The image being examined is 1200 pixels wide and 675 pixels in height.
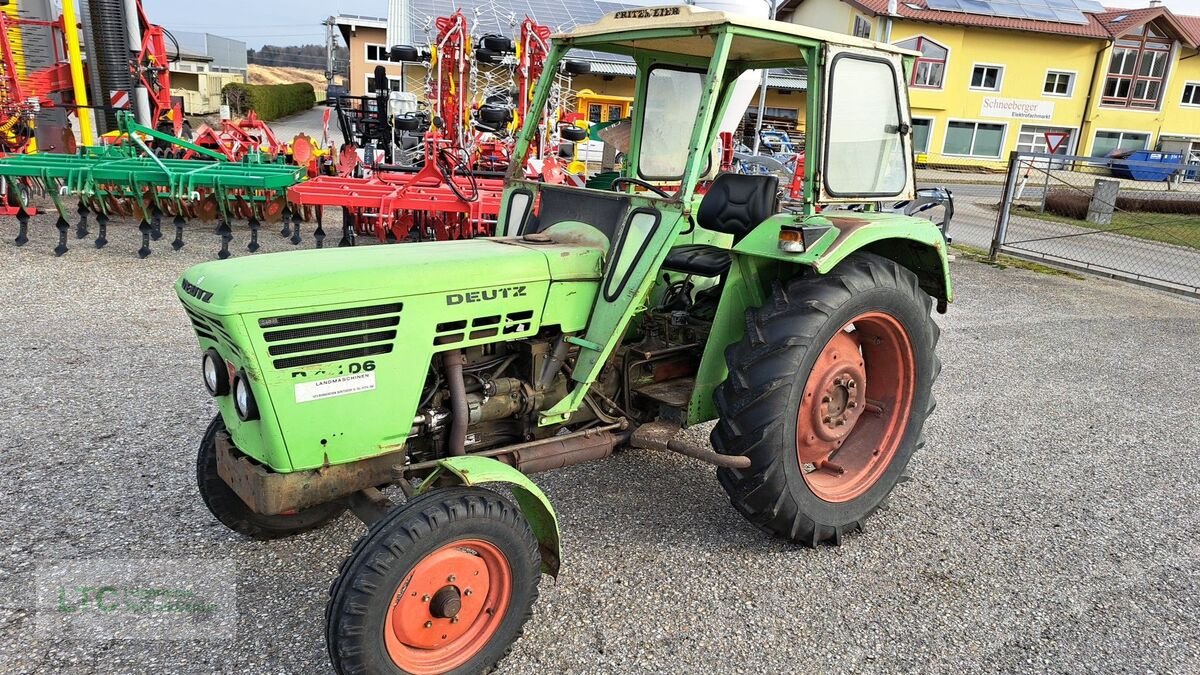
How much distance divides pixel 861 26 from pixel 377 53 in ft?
60.4

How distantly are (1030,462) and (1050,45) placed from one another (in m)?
28.4

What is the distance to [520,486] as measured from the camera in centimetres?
248

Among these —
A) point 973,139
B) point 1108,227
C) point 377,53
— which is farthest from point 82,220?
point 973,139

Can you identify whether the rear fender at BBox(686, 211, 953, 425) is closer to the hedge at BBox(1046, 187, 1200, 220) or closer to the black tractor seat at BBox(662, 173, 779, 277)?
the black tractor seat at BBox(662, 173, 779, 277)

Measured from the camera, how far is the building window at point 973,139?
27.8 metres

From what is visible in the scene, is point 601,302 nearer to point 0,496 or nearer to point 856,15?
point 0,496

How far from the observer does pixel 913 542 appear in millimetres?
3332

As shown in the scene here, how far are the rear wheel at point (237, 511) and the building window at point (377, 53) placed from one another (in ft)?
100

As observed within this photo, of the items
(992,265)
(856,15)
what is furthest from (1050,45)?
(992,265)

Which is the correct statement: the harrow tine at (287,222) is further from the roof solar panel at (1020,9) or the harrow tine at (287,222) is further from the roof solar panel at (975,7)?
the roof solar panel at (975,7)

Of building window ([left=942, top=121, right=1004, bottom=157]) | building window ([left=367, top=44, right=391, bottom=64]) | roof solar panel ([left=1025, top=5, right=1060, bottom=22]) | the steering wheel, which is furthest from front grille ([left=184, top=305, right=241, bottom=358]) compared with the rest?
building window ([left=367, top=44, right=391, bottom=64])

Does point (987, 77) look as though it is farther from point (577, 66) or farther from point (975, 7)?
point (577, 66)

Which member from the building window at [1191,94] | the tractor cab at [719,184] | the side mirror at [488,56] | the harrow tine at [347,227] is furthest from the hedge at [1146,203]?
the building window at [1191,94]

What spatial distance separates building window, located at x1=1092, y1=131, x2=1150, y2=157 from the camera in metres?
28.6
